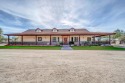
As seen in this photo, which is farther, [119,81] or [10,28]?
[10,28]

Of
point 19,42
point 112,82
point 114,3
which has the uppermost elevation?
point 114,3

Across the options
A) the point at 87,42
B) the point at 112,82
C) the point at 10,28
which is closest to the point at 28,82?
the point at 112,82

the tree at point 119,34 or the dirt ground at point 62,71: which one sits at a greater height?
the tree at point 119,34

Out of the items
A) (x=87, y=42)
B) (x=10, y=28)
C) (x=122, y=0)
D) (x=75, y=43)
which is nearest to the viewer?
(x=122, y=0)

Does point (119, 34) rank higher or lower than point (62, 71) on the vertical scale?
higher

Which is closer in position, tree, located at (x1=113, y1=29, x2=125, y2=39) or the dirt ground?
the dirt ground

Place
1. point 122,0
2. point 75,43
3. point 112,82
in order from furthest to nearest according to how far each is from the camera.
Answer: point 75,43 → point 122,0 → point 112,82

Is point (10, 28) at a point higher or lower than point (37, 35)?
higher

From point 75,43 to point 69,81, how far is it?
78.1 ft

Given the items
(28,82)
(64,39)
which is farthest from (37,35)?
(28,82)

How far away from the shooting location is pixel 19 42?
2712 centimetres

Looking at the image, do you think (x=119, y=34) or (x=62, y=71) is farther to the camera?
(x=119, y=34)

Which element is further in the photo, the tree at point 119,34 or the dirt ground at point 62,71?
the tree at point 119,34

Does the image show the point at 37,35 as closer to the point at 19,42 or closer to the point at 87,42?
the point at 19,42
